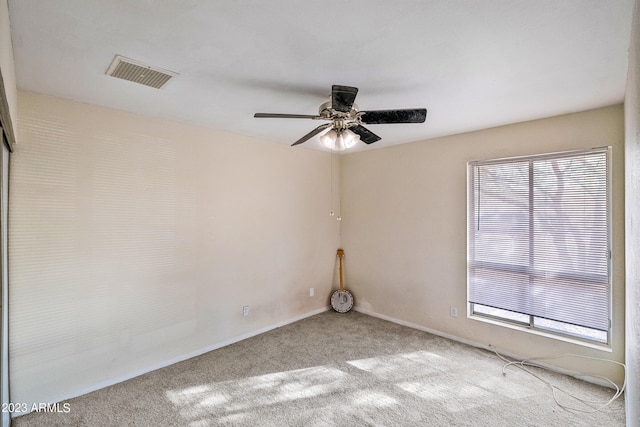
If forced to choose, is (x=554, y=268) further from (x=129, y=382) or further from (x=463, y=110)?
(x=129, y=382)

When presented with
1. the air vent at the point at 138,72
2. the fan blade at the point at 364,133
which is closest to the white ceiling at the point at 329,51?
the air vent at the point at 138,72

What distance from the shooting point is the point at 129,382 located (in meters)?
2.73

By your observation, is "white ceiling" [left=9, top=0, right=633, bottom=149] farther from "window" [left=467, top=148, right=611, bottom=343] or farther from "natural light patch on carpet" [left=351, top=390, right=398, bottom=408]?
"natural light patch on carpet" [left=351, top=390, right=398, bottom=408]

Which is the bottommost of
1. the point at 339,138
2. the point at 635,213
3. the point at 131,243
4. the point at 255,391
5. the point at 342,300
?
the point at 255,391

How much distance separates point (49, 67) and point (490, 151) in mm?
3902

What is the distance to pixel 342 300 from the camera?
186 inches

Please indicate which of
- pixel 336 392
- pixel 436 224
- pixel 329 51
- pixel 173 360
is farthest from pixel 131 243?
pixel 436 224

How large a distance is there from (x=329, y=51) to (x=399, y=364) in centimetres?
289

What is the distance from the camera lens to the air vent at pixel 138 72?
1.86 m

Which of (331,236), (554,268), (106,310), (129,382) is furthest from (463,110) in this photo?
(129,382)

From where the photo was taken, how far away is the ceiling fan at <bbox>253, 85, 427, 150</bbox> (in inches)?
73.6

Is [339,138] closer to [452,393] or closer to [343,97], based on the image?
[343,97]

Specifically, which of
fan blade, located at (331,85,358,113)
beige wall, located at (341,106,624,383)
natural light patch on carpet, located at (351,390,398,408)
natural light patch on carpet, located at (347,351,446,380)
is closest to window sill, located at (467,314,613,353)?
beige wall, located at (341,106,624,383)

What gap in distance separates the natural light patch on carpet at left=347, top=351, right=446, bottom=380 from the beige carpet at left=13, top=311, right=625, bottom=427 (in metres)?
0.01
